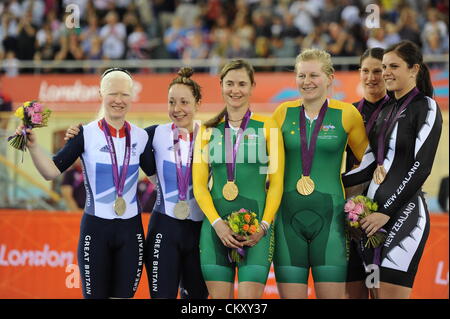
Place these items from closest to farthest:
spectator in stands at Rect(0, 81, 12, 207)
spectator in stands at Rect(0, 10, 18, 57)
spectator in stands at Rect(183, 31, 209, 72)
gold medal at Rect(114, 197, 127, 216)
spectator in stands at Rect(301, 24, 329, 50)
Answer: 1. gold medal at Rect(114, 197, 127, 216)
2. spectator in stands at Rect(0, 81, 12, 207)
3. spectator in stands at Rect(301, 24, 329, 50)
4. spectator in stands at Rect(183, 31, 209, 72)
5. spectator in stands at Rect(0, 10, 18, 57)

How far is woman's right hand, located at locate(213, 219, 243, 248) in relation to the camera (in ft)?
15.8

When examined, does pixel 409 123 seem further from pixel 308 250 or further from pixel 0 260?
pixel 0 260

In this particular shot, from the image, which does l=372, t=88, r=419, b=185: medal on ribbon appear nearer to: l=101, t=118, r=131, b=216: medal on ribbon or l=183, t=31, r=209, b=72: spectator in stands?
l=101, t=118, r=131, b=216: medal on ribbon

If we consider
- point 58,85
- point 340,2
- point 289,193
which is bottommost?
point 289,193

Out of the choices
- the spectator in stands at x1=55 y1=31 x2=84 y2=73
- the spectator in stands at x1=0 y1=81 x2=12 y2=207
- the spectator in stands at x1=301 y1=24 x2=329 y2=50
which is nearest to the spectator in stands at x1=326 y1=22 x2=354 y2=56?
the spectator in stands at x1=301 y1=24 x2=329 y2=50

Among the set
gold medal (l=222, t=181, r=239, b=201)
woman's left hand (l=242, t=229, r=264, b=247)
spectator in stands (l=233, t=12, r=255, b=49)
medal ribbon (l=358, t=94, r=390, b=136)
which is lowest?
woman's left hand (l=242, t=229, r=264, b=247)

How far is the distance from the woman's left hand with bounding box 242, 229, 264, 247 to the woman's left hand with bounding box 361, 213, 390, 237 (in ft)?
2.19

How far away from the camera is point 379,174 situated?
5.00 meters

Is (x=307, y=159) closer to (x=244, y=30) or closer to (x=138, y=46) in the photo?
(x=244, y=30)

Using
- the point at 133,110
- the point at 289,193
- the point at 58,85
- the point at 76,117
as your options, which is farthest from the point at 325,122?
the point at 58,85

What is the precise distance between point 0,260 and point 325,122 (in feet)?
14.2
